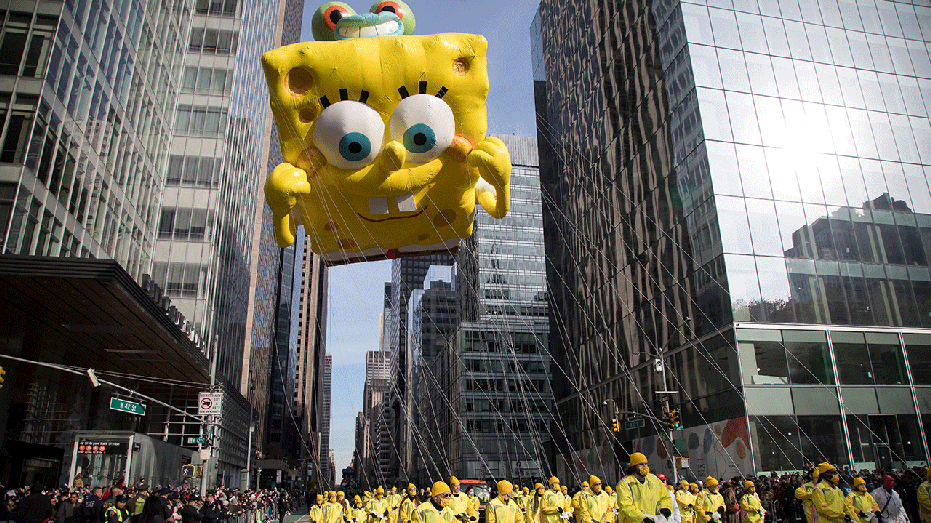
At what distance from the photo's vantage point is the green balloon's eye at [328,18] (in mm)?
11758

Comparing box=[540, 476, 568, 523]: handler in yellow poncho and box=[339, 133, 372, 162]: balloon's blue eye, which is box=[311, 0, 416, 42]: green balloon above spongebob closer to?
box=[339, 133, 372, 162]: balloon's blue eye

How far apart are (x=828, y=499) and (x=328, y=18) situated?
11.6 metres

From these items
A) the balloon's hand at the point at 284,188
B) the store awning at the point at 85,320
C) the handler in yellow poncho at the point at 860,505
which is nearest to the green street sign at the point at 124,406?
the store awning at the point at 85,320

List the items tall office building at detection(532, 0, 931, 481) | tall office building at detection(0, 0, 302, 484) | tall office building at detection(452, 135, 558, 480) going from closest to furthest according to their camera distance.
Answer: tall office building at detection(0, 0, 302, 484), tall office building at detection(532, 0, 931, 481), tall office building at detection(452, 135, 558, 480)

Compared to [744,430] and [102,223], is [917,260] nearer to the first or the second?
[744,430]

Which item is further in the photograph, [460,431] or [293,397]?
[293,397]

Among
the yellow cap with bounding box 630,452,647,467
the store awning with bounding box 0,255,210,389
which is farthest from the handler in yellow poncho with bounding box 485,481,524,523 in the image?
the store awning with bounding box 0,255,210,389

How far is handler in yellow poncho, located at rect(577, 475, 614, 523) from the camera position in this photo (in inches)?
438

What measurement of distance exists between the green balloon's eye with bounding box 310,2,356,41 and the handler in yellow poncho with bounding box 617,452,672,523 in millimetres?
8783

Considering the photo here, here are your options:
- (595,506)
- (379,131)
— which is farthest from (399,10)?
(595,506)

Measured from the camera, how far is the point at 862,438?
89.8ft

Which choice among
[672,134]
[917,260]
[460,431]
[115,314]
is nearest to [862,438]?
[917,260]

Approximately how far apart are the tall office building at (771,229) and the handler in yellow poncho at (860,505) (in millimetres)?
15050

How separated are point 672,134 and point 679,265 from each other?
22.1 ft
